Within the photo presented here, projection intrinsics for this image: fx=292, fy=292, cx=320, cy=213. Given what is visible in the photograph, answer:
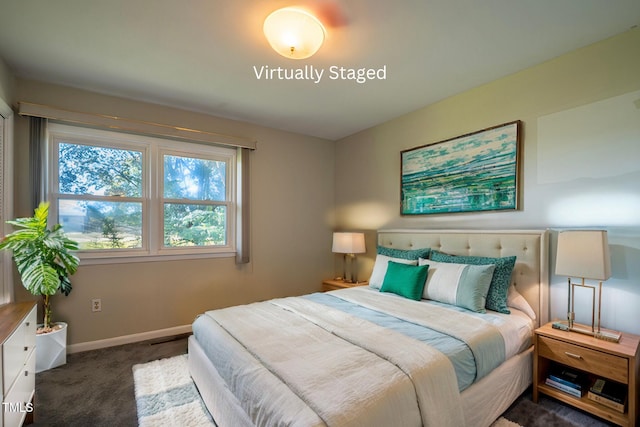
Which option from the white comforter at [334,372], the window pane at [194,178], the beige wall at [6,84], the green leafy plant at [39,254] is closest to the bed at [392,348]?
the white comforter at [334,372]

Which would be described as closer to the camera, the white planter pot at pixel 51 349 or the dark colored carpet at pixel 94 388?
the dark colored carpet at pixel 94 388

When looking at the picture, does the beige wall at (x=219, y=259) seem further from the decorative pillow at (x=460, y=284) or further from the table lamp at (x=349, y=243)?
the decorative pillow at (x=460, y=284)

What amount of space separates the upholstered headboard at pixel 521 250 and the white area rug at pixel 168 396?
2.43m

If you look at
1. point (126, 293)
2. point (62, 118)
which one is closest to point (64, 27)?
point (62, 118)

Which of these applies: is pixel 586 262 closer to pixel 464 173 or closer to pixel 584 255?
pixel 584 255

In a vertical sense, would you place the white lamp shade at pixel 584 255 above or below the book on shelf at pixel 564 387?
above

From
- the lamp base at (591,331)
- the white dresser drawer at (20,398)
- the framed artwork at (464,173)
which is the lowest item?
the white dresser drawer at (20,398)

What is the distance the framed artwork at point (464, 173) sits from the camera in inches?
99.6

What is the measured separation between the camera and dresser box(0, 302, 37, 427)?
4.50 ft

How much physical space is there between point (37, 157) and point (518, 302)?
4207 mm

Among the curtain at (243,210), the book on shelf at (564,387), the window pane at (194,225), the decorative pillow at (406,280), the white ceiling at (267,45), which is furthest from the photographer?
the curtain at (243,210)

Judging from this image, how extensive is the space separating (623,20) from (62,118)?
4.32m

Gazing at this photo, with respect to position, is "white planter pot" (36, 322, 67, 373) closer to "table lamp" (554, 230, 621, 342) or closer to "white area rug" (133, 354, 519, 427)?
"white area rug" (133, 354, 519, 427)

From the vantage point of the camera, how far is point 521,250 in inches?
93.2
